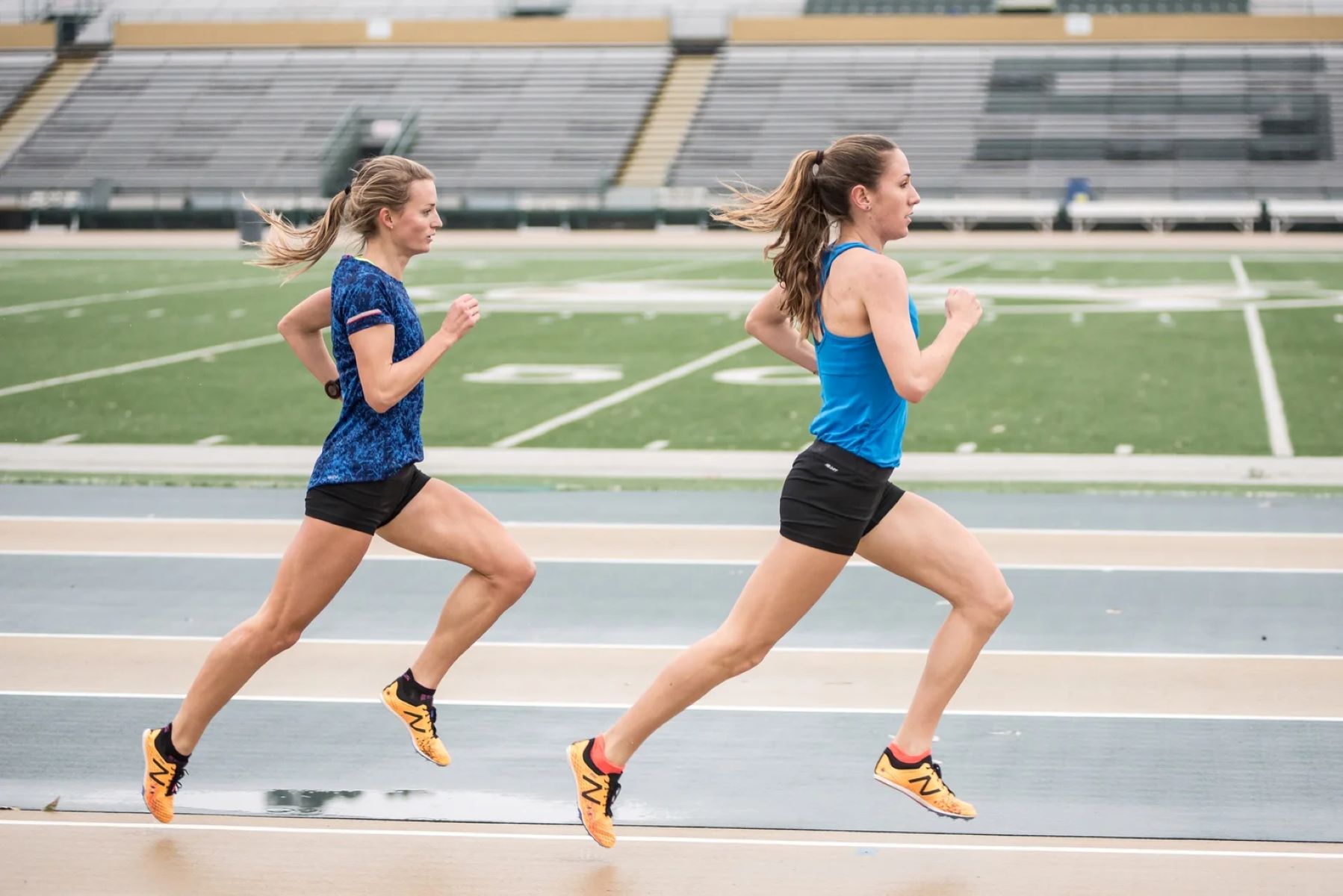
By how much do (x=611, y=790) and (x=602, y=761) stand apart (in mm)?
84

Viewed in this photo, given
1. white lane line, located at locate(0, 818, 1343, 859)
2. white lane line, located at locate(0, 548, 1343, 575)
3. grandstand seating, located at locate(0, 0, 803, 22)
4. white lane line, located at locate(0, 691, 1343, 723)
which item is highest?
white lane line, located at locate(0, 818, 1343, 859)

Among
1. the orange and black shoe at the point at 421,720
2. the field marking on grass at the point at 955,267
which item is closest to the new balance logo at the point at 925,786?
the orange and black shoe at the point at 421,720

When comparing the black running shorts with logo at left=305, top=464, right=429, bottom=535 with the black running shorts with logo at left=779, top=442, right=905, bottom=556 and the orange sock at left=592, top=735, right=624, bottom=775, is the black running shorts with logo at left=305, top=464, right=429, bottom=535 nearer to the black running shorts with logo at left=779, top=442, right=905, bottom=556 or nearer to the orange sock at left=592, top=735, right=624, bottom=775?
the orange sock at left=592, top=735, right=624, bottom=775

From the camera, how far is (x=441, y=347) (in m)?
4.61

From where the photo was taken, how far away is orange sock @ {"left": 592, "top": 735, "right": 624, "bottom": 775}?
466 centimetres

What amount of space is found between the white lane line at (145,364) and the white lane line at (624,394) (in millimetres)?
4971

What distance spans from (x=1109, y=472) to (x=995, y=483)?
830mm

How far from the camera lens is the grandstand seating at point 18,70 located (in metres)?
57.1

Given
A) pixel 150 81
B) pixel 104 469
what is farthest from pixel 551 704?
pixel 150 81

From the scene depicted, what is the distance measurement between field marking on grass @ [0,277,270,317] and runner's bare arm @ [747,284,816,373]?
19.1 m

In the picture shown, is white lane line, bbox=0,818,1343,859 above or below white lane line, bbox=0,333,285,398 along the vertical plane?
above

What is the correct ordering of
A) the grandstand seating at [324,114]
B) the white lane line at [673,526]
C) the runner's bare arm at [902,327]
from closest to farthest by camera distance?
the runner's bare arm at [902,327] < the white lane line at [673,526] < the grandstand seating at [324,114]

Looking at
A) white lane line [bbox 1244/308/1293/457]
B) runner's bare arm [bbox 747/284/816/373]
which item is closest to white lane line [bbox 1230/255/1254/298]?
white lane line [bbox 1244/308/1293/457]

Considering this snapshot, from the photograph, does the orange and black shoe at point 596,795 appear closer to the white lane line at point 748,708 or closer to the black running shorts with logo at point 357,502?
the black running shorts with logo at point 357,502
